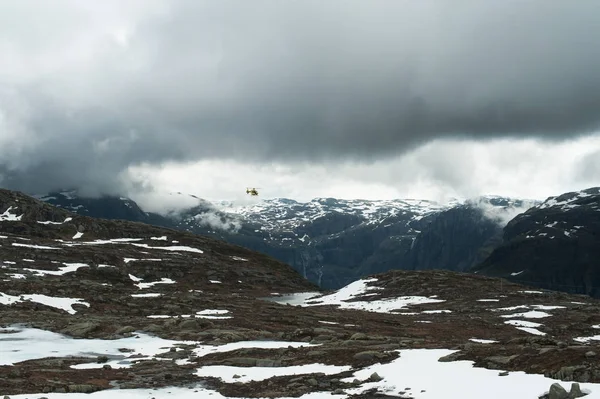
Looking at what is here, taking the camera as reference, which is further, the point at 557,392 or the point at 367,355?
the point at 367,355

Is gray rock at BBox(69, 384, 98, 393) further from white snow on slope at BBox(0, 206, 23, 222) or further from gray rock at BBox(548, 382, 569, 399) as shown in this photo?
white snow on slope at BBox(0, 206, 23, 222)

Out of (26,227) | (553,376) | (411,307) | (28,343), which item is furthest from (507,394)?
(26,227)

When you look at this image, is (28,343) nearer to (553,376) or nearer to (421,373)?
(421,373)

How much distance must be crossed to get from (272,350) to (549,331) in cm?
3285

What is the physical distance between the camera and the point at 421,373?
2239 centimetres

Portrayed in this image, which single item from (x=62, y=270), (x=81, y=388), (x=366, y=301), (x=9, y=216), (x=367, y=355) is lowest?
(x=366, y=301)

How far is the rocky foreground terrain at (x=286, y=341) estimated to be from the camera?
21.3 meters

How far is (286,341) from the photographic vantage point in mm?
39406

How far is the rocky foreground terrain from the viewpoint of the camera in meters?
21.3

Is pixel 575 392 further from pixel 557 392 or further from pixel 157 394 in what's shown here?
pixel 157 394

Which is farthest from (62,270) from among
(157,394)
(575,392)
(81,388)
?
(575,392)

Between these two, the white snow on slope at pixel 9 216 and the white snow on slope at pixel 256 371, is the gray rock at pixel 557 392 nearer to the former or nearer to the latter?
the white snow on slope at pixel 256 371

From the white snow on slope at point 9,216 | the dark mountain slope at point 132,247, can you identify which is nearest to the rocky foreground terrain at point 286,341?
the dark mountain slope at point 132,247

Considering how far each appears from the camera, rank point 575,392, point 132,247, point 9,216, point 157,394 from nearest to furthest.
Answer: point 575,392 → point 157,394 → point 132,247 → point 9,216
